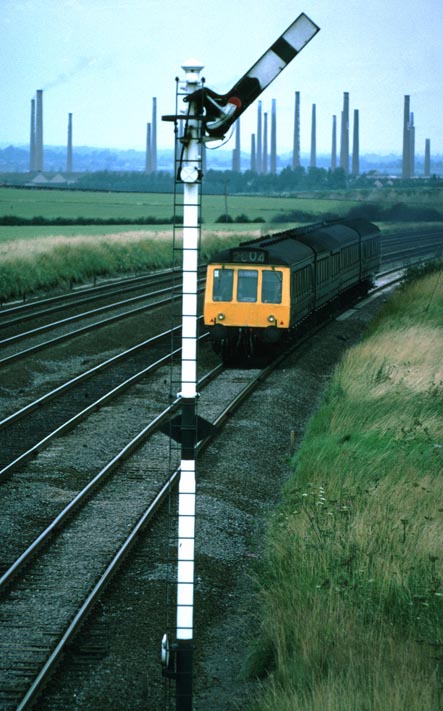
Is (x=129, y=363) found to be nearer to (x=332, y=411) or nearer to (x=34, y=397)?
(x=34, y=397)

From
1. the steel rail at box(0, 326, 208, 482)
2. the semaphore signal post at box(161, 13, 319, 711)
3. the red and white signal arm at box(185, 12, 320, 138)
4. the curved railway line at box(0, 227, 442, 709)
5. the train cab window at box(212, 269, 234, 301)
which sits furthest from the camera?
the train cab window at box(212, 269, 234, 301)

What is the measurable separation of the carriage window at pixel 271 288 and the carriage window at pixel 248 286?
7.7 inches

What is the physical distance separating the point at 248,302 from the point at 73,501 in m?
11.0

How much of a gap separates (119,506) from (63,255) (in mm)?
32806

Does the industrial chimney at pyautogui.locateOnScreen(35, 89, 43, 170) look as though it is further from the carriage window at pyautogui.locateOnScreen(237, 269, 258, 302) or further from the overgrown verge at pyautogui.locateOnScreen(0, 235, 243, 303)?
the carriage window at pyautogui.locateOnScreen(237, 269, 258, 302)

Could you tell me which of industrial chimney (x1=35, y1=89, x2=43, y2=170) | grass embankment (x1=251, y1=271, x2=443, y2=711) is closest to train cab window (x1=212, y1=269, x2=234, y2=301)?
grass embankment (x1=251, y1=271, x2=443, y2=711)

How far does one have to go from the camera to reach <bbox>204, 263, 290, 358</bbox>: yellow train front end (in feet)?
78.4

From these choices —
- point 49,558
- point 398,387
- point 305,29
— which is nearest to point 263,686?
point 49,558

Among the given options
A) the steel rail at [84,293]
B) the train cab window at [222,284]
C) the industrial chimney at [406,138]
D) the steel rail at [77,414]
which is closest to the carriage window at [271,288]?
the train cab window at [222,284]

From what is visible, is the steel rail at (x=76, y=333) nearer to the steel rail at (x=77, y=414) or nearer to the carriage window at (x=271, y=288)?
the steel rail at (x=77, y=414)

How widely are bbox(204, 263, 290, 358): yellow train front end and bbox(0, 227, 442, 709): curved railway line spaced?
49.8 inches

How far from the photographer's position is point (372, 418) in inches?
696

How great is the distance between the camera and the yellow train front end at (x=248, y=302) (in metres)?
23.9

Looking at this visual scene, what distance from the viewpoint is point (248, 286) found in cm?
2400
